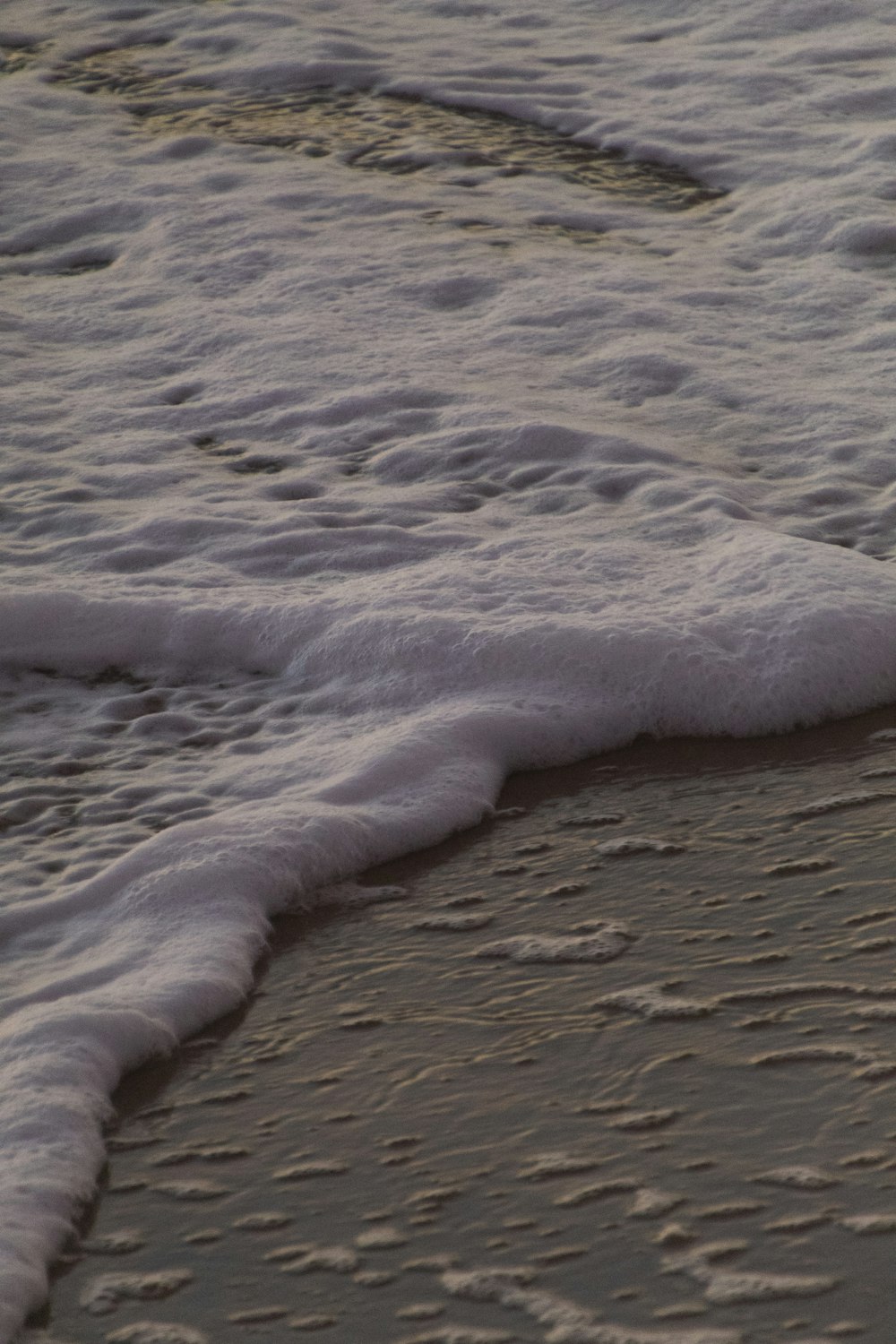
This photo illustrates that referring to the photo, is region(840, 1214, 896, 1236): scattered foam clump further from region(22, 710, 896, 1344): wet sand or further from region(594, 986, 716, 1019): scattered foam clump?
region(594, 986, 716, 1019): scattered foam clump

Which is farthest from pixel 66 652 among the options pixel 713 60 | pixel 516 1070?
pixel 713 60

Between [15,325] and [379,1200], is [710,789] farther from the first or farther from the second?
[15,325]

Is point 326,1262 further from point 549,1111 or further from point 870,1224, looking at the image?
point 870,1224

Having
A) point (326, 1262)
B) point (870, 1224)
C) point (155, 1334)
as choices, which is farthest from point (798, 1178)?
point (155, 1334)

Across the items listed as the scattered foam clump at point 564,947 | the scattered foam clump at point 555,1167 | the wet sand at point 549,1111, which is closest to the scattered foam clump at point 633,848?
the wet sand at point 549,1111

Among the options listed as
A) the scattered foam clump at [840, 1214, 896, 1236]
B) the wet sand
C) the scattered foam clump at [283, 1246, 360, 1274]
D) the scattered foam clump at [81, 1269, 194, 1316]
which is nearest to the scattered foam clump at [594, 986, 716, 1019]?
the wet sand

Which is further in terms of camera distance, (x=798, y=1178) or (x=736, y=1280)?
(x=798, y=1178)
